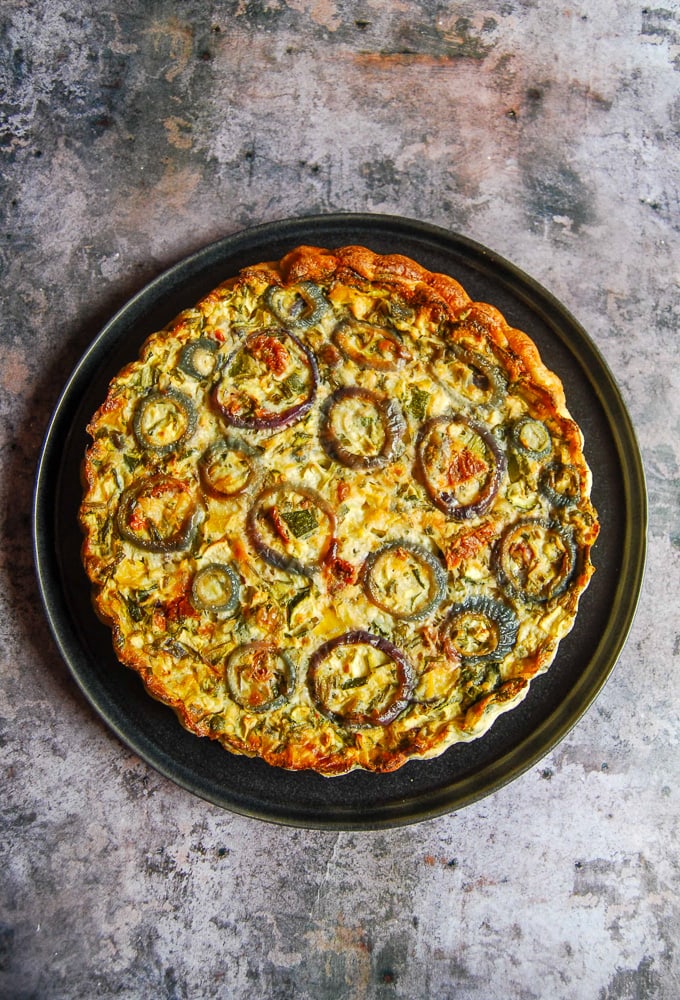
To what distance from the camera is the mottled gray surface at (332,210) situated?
16.1 ft

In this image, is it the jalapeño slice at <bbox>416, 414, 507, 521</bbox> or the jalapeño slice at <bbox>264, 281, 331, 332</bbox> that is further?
the jalapeño slice at <bbox>264, 281, 331, 332</bbox>

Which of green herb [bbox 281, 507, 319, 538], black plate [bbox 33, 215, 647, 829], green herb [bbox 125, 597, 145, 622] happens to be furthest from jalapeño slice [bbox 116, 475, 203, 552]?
black plate [bbox 33, 215, 647, 829]

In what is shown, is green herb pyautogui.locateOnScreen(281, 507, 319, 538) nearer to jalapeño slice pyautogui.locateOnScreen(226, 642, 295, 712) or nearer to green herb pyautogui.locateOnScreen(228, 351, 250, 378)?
jalapeño slice pyautogui.locateOnScreen(226, 642, 295, 712)

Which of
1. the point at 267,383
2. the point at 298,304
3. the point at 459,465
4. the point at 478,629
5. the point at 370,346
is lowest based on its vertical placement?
the point at 478,629

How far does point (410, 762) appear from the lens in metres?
4.71

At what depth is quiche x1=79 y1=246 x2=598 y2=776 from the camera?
4199mm

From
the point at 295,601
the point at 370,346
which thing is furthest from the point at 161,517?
the point at 370,346

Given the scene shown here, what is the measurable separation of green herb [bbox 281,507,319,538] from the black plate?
1394mm

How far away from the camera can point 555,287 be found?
5215 mm

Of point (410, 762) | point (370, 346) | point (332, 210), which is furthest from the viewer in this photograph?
point (332, 210)

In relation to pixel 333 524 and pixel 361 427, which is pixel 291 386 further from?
pixel 333 524

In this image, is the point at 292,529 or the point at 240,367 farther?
the point at 240,367

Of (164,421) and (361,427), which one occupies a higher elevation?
(361,427)

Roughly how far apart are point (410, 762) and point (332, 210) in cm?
350
